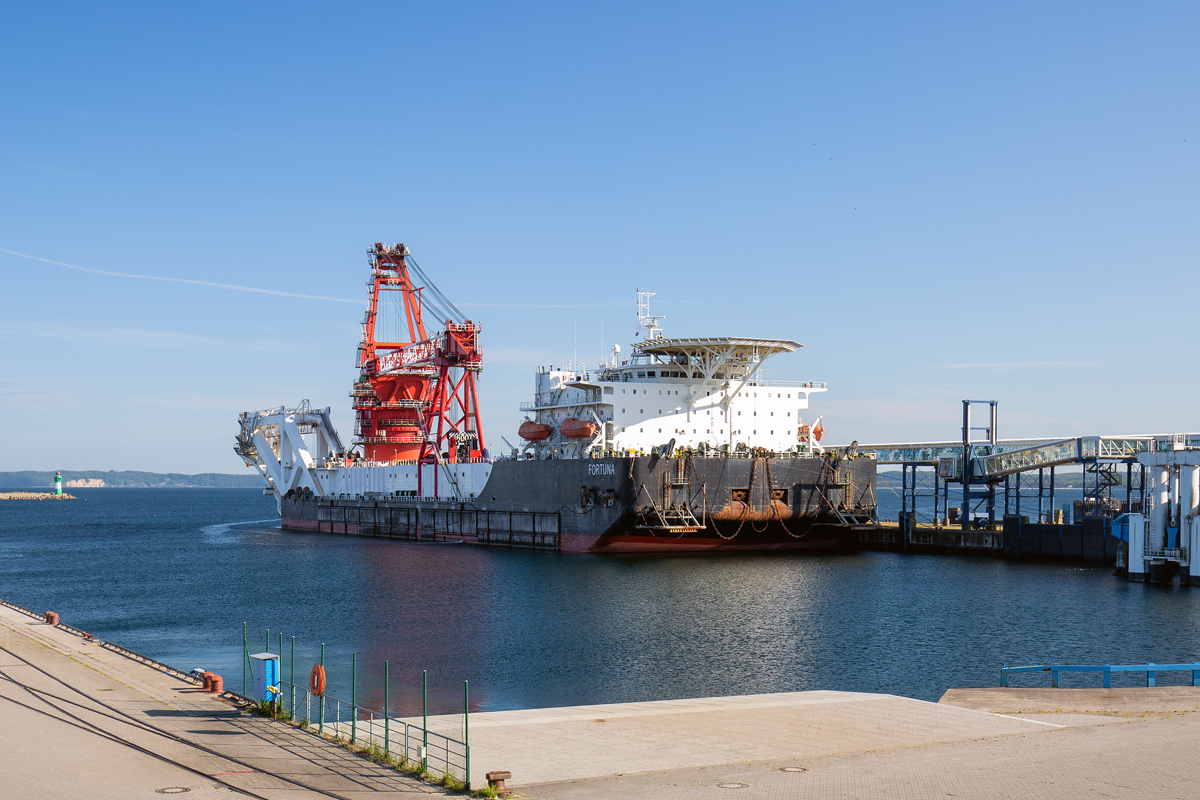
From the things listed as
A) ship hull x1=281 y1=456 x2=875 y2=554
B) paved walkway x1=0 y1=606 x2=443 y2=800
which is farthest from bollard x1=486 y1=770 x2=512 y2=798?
ship hull x1=281 y1=456 x2=875 y2=554

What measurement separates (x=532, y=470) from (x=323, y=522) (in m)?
26.7

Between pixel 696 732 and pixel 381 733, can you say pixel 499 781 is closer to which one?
pixel 381 733

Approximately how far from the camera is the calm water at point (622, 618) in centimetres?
2292

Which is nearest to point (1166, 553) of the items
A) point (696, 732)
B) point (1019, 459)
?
point (1019, 459)

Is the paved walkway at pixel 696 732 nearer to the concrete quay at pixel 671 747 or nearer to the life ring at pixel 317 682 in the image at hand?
the concrete quay at pixel 671 747

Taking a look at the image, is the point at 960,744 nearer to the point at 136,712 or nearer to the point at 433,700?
the point at 433,700

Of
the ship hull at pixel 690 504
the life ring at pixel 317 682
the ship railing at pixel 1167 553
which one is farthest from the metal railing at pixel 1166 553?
the life ring at pixel 317 682

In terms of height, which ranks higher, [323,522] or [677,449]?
[677,449]

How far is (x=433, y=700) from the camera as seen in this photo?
19969mm

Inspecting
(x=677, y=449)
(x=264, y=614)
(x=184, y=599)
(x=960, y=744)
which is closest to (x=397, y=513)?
(x=677, y=449)

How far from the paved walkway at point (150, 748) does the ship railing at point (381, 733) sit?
13.6 inches

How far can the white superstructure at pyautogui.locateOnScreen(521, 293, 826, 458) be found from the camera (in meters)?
50.4

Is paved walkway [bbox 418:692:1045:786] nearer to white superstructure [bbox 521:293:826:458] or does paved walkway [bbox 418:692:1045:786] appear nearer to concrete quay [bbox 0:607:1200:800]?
Answer: concrete quay [bbox 0:607:1200:800]

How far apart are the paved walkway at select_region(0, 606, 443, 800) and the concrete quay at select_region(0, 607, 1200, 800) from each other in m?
0.04
